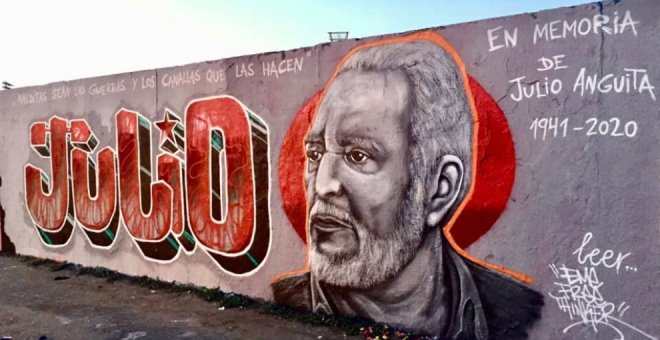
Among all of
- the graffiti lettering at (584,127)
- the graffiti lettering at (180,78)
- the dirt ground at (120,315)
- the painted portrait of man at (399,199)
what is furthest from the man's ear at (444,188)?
the graffiti lettering at (180,78)

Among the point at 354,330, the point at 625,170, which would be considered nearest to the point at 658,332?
the point at 625,170

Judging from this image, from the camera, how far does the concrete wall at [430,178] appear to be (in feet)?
11.1

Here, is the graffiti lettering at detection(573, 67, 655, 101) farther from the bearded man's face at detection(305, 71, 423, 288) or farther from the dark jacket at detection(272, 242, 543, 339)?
the dark jacket at detection(272, 242, 543, 339)

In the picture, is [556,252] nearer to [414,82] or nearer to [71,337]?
[414,82]

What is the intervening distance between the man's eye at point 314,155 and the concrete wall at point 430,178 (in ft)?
0.07

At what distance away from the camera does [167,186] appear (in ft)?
19.2

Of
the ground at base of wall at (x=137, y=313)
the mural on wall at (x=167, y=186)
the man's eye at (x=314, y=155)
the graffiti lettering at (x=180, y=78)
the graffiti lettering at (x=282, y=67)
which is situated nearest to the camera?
the ground at base of wall at (x=137, y=313)

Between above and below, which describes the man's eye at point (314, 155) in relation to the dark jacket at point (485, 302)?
above

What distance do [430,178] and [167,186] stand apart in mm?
3193

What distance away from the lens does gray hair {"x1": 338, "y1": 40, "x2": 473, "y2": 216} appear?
3902mm

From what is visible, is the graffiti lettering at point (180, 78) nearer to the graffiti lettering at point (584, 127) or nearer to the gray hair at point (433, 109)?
the gray hair at point (433, 109)

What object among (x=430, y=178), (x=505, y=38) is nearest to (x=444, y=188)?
(x=430, y=178)
